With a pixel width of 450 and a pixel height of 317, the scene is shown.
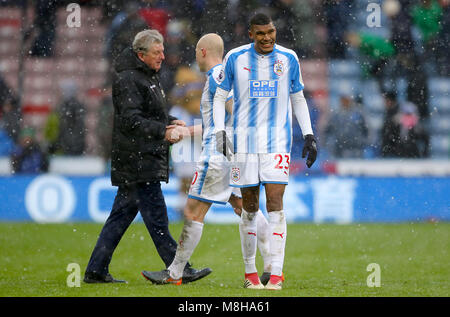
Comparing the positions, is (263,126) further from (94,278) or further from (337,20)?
(337,20)

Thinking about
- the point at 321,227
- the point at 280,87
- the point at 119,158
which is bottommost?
the point at 321,227

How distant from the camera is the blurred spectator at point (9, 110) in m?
13.6

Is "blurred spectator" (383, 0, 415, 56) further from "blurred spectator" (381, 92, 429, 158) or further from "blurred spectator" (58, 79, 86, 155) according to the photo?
"blurred spectator" (58, 79, 86, 155)

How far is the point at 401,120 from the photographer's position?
13.1 meters

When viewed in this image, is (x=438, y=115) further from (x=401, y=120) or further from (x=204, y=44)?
(x=204, y=44)

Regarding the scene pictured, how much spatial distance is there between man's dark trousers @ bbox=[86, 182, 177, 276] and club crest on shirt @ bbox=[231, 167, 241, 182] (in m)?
0.68

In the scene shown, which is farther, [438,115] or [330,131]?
[438,115]

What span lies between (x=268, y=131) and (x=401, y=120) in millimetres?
7418

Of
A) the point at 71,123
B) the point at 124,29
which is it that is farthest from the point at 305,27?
the point at 71,123

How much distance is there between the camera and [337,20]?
1352 centimetres

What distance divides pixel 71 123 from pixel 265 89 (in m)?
7.87

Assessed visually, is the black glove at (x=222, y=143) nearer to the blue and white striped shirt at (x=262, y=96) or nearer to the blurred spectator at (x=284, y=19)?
the blue and white striped shirt at (x=262, y=96)

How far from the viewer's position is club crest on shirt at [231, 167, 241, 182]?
6027 millimetres

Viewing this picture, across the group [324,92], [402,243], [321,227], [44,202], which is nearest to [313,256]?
[402,243]
